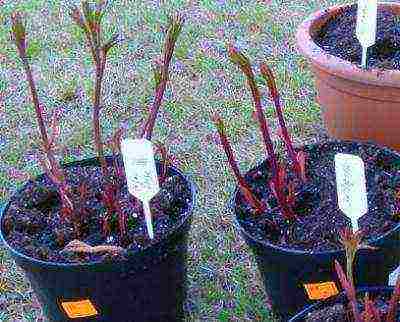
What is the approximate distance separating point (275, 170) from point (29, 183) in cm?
61

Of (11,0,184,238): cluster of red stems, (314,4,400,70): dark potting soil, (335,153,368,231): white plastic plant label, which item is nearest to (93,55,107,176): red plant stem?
(11,0,184,238): cluster of red stems

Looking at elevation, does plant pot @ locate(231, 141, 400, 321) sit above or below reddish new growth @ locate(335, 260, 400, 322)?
below

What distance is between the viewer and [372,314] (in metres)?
1.19

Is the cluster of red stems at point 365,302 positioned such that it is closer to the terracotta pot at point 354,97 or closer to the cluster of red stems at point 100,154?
the cluster of red stems at point 100,154

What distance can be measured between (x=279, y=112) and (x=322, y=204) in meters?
0.24

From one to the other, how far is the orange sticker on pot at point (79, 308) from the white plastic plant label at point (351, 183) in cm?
62

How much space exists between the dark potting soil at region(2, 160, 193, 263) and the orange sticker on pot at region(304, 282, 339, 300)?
0.31 m

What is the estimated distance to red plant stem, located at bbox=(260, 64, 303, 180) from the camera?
4.64ft

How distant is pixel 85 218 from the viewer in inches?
64.6

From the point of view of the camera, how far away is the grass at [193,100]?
193 centimetres

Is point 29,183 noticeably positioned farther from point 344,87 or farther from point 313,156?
point 344,87

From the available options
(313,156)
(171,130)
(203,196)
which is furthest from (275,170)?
(171,130)

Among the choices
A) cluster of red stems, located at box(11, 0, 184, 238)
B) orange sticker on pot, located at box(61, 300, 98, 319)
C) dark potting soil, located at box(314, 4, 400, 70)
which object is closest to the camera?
cluster of red stems, located at box(11, 0, 184, 238)

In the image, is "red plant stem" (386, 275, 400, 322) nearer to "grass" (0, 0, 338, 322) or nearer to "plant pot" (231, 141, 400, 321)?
"plant pot" (231, 141, 400, 321)
